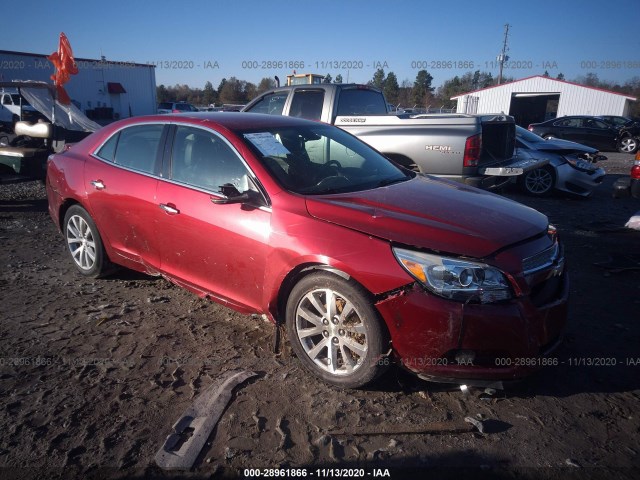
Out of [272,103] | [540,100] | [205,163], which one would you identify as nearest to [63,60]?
[272,103]

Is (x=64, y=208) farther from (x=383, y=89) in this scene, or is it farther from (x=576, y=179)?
(x=383, y=89)

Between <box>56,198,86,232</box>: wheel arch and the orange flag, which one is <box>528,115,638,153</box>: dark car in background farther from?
<box>56,198,86,232</box>: wheel arch

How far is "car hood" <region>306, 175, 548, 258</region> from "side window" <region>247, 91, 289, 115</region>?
4536 millimetres

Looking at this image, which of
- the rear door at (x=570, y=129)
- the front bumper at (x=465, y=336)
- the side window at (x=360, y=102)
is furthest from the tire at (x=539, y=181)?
the rear door at (x=570, y=129)

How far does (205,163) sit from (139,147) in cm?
92

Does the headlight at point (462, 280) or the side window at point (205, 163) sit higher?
the side window at point (205, 163)

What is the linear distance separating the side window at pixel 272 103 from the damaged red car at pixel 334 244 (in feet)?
11.2

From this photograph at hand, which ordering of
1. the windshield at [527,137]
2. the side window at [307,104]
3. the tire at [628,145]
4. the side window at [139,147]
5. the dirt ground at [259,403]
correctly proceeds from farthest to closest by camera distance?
the tire at [628,145] < the windshield at [527,137] < the side window at [307,104] < the side window at [139,147] < the dirt ground at [259,403]

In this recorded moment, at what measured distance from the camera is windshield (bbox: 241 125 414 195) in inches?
127

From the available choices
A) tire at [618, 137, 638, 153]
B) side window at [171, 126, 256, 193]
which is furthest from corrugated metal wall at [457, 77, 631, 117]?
side window at [171, 126, 256, 193]

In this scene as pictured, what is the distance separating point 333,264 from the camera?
8.61ft

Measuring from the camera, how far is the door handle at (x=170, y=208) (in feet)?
11.3

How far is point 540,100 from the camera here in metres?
39.6

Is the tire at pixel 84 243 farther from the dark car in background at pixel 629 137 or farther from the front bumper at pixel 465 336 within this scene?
the dark car in background at pixel 629 137
